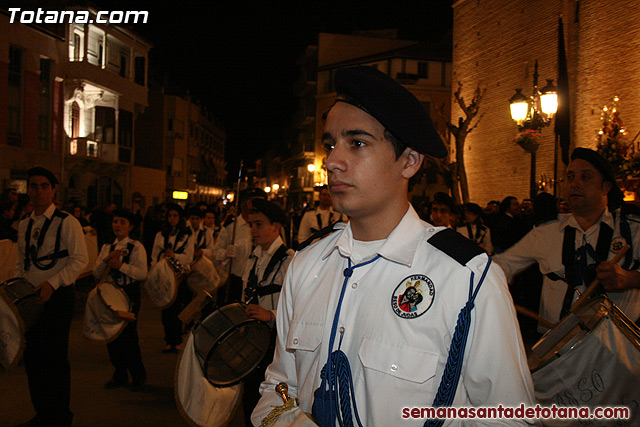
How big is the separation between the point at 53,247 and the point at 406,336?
16.3ft

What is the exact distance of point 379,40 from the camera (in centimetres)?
5081

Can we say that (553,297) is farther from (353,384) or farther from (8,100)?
(8,100)

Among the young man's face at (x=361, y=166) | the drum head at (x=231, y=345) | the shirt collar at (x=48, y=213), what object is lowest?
the drum head at (x=231, y=345)

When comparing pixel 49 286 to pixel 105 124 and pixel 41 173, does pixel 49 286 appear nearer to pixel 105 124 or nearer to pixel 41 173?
pixel 41 173

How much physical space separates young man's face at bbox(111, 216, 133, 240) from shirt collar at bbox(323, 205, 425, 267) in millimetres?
6176

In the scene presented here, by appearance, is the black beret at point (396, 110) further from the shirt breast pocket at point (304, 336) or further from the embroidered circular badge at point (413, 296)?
the shirt breast pocket at point (304, 336)

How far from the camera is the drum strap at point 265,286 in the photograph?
4988 millimetres

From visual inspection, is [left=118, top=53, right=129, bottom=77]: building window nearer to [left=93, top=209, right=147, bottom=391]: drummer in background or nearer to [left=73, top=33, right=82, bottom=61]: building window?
[left=73, top=33, right=82, bottom=61]: building window

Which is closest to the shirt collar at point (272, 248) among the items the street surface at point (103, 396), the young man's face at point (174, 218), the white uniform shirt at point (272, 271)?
the white uniform shirt at point (272, 271)

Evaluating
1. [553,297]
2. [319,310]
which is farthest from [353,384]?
[553,297]

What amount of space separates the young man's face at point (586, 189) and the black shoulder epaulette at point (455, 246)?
8.13 feet

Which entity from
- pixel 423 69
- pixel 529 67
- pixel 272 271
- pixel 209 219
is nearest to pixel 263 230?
pixel 272 271

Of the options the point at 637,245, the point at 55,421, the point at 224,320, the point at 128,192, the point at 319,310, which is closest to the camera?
the point at 319,310

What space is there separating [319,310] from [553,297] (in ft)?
9.01
